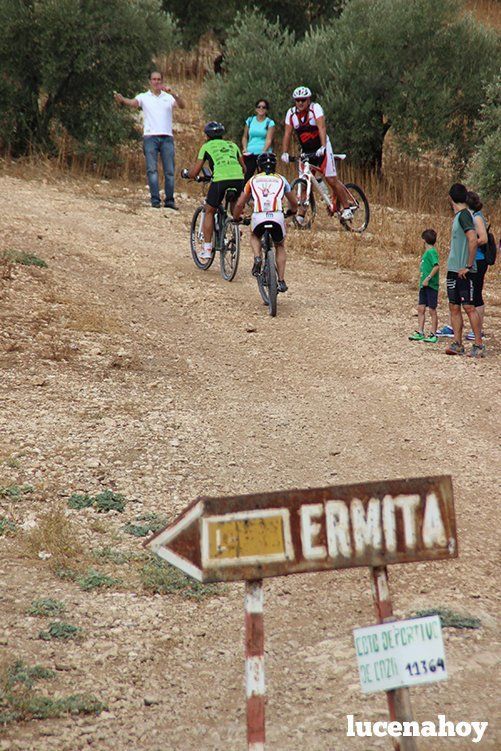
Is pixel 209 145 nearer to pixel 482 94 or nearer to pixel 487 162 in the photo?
pixel 487 162

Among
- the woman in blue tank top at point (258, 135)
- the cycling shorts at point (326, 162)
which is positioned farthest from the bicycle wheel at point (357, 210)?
the woman in blue tank top at point (258, 135)

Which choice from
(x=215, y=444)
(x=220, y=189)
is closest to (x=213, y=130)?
(x=220, y=189)

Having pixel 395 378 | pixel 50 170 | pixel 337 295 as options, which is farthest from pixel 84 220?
pixel 395 378

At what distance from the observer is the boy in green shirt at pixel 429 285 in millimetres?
9914

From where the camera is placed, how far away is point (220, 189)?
11875 mm

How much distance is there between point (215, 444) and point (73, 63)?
1184 centimetres

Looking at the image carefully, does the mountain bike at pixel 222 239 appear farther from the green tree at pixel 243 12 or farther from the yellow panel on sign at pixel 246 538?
the green tree at pixel 243 12

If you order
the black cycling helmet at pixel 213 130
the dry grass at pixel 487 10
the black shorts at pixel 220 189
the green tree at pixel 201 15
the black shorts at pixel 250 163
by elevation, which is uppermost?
the dry grass at pixel 487 10

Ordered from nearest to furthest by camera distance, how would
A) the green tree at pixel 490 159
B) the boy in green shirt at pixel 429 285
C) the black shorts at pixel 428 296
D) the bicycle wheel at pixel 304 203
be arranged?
the boy in green shirt at pixel 429 285
the black shorts at pixel 428 296
the bicycle wheel at pixel 304 203
the green tree at pixel 490 159

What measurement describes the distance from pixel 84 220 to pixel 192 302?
3989mm

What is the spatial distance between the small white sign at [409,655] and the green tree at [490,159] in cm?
1362

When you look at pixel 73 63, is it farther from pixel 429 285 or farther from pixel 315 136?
pixel 429 285

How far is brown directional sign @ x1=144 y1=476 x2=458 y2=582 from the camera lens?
3.24 meters

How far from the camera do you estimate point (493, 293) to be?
13.2 meters
